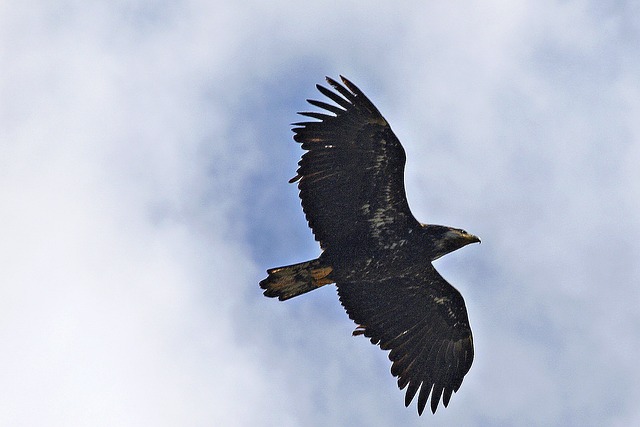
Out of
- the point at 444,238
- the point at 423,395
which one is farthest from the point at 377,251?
the point at 423,395

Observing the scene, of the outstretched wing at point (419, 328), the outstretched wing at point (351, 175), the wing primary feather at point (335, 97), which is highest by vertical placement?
the wing primary feather at point (335, 97)

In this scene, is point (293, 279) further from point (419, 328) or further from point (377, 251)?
point (419, 328)

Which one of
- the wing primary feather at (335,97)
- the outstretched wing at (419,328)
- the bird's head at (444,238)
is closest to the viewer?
the wing primary feather at (335,97)

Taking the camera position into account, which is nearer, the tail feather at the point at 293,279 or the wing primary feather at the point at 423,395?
the tail feather at the point at 293,279

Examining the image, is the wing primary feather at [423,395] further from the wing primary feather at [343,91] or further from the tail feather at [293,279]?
the wing primary feather at [343,91]

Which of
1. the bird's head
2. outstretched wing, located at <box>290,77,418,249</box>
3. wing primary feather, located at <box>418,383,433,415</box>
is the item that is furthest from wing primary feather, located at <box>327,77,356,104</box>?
wing primary feather, located at <box>418,383,433,415</box>

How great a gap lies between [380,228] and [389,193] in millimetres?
630

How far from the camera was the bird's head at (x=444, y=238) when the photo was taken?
20.3m

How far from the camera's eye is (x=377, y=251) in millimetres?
20219

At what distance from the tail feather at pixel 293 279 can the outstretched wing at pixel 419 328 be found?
2.32 ft

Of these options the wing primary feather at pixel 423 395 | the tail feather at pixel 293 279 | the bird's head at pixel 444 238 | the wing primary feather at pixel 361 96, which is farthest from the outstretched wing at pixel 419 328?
the wing primary feather at pixel 361 96

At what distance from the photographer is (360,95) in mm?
19297

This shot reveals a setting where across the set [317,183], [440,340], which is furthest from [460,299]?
[317,183]

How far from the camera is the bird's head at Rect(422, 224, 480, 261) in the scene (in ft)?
66.6
